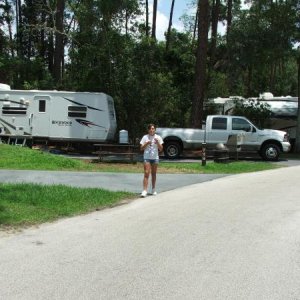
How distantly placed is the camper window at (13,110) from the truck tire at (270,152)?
11561 millimetres

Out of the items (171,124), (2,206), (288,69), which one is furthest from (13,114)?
(288,69)

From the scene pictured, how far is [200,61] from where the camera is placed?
26891mm

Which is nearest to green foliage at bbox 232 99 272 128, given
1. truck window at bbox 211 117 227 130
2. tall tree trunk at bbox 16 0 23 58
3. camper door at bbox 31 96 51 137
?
truck window at bbox 211 117 227 130

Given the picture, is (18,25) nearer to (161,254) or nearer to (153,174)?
(153,174)

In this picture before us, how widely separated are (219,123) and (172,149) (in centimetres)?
258

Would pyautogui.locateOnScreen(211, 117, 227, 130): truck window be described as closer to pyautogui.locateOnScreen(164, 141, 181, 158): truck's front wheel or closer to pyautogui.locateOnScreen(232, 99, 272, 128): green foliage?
pyautogui.locateOnScreen(164, 141, 181, 158): truck's front wheel

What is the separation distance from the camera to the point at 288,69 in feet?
224

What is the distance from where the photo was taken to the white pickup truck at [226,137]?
82.8ft

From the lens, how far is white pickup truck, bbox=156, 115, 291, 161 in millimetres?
25250

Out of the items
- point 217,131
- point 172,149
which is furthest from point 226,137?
point 172,149

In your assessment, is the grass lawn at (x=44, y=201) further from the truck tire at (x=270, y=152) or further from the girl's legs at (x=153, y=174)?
the truck tire at (x=270, y=152)

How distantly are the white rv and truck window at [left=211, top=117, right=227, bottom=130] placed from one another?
506 cm

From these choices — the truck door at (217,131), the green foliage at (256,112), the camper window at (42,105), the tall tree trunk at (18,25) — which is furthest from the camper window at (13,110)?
the tall tree trunk at (18,25)

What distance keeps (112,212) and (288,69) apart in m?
61.6
